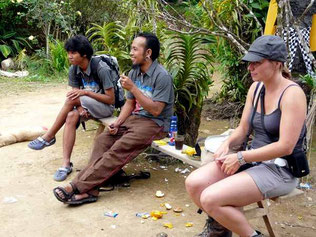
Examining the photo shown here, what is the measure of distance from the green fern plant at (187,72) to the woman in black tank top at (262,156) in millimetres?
1879

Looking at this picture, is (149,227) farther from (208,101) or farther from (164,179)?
(208,101)

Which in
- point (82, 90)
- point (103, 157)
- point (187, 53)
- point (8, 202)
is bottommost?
point (8, 202)

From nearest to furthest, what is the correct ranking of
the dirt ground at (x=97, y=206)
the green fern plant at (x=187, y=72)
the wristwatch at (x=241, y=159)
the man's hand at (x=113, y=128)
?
the wristwatch at (x=241, y=159)
the dirt ground at (x=97, y=206)
the man's hand at (x=113, y=128)
the green fern plant at (x=187, y=72)

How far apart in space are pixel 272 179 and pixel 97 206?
1792mm

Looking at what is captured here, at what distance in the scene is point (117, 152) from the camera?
414cm

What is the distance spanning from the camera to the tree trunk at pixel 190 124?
16.4 feet

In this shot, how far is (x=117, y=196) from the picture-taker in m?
4.26

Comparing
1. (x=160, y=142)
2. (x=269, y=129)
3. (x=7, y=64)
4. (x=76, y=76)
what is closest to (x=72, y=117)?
(x=76, y=76)

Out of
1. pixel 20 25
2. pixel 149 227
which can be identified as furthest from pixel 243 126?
pixel 20 25

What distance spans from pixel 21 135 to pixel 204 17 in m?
2.93

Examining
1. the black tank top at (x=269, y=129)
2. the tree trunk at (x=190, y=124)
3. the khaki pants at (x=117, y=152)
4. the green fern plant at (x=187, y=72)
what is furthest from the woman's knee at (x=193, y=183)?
the tree trunk at (x=190, y=124)

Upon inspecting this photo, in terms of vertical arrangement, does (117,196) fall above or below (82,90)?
below

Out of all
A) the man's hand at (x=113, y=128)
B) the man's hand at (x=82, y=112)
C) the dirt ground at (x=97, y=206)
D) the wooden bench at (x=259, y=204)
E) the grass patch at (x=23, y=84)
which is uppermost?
the man's hand at (x=82, y=112)

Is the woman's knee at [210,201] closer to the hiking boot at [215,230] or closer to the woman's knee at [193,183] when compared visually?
the woman's knee at [193,183]
